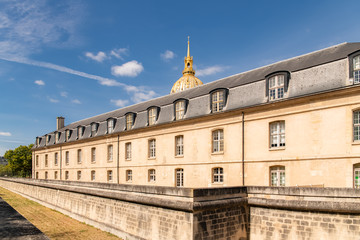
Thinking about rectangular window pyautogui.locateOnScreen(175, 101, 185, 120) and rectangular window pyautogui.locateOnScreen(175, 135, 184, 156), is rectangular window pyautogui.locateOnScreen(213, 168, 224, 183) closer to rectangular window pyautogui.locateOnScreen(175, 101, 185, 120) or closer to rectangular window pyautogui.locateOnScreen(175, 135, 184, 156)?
rectangular window pyautogui.locateOnScreen(175, 135, 184, 156)

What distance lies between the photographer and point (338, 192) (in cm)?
873

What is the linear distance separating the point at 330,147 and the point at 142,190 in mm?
9253

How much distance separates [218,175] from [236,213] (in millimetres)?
8305

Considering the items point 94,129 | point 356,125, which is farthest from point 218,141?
point 94,129

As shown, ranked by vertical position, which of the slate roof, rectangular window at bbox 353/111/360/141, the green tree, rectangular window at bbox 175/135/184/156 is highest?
the slate roof

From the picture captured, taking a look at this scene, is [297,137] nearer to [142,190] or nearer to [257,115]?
[257,115]

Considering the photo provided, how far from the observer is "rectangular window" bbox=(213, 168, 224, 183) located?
18531 millimetres

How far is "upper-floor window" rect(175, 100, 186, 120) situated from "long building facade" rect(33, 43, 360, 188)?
76 mm

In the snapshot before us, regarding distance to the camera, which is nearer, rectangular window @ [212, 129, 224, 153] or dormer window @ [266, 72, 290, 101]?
dormer window @ [266, 72, 290, 101]

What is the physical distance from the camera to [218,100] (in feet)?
62.8

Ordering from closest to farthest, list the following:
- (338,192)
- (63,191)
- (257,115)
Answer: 1. (338,192)
2. (257,115)
3. (63,191)

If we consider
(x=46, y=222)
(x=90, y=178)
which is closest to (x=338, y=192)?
(x=46, y=222)

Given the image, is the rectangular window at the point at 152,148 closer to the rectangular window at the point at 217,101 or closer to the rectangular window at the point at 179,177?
the rectangular window at the point at 179,177

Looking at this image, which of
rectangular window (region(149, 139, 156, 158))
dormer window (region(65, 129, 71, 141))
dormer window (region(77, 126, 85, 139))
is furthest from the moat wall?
dormer window (region(65, 129, 71, 141))
